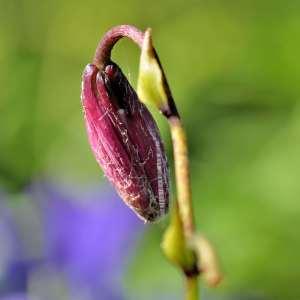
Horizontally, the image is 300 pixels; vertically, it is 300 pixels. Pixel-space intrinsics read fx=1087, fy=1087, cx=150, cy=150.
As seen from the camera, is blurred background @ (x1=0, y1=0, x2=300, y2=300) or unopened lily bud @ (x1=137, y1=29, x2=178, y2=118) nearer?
unopened lily bud @ (x1=137, y1=29, x2=178, y2=118)

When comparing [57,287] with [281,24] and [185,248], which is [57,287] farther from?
[185,248]

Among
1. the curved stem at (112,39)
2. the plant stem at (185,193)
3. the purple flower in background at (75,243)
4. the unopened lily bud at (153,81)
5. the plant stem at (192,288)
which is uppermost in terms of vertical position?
the purple flower in background at (75,243)

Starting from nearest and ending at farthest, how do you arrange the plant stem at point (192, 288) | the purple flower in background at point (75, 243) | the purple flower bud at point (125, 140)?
the plant stem at point (192, 288)
the purple flower bud at point (125, 140)
the purple flower in background at point (75, 243)

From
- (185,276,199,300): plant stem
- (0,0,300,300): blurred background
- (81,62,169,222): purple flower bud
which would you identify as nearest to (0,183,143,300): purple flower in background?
(0,0,300,300): blurred background

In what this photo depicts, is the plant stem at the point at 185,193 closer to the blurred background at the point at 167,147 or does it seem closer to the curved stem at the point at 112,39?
the curved stem at the point at 112,39

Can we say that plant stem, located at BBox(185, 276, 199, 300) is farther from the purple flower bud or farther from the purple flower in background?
the purple flower in background

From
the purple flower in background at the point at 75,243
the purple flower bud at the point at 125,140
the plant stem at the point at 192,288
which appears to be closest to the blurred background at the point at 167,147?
the purple flower in background at the point at 75,243
